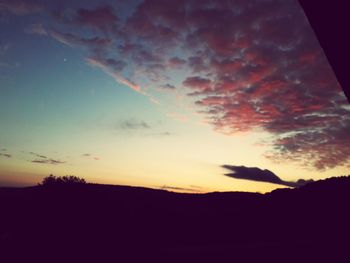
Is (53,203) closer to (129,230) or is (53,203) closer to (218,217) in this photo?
(129,230)

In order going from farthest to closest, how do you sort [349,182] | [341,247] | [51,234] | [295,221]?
[349,182], [51,234], [295,221], [341,247]

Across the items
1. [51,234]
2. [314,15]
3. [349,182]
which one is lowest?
[51,234]

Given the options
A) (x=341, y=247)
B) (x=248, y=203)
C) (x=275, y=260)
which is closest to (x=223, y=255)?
(x=275, y=260)

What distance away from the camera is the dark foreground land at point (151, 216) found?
17.9 m

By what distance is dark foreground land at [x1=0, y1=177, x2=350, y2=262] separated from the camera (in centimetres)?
1789

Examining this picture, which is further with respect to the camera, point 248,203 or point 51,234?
point 248,203

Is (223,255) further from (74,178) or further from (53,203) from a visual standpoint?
(74,178)

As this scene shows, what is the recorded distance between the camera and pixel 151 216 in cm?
2591

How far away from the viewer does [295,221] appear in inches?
772

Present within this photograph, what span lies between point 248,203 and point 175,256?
29.4 m

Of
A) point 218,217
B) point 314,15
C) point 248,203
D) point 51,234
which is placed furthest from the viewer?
point 248,203

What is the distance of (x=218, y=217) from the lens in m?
26.3

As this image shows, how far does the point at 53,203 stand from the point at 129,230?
32.2 feet

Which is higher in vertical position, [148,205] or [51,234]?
[148,205]
